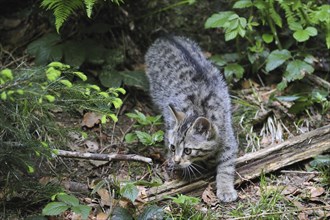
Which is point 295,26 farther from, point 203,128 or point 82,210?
point 82,210

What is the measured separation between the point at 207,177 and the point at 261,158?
613 mm

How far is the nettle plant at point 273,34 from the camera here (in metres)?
5.70

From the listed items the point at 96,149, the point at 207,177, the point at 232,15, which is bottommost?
the point at 207,177

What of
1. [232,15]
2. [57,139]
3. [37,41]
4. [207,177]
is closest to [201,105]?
[207,177]

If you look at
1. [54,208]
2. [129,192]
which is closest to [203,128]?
[129,192]

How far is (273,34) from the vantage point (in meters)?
6.21

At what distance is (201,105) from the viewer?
541 cm

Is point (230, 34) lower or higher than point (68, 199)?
higher

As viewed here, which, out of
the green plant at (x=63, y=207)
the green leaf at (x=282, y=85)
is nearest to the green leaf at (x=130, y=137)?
the green plant at (x=63, y=207)

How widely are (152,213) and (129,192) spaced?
284 mm

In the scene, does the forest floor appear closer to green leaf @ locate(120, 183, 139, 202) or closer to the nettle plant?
green leaf @ locate(120, 183, 139, 202)

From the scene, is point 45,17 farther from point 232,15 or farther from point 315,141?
point 315,141

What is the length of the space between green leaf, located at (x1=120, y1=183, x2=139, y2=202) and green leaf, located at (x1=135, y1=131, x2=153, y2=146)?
0.90 meters

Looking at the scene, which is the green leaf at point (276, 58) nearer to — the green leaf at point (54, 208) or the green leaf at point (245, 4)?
the green leaf at point (245, 4)
